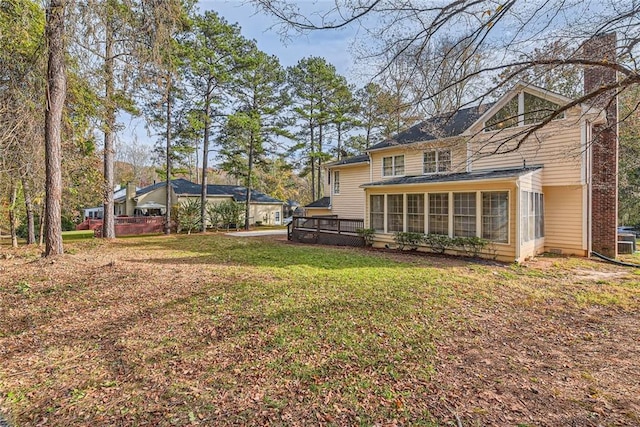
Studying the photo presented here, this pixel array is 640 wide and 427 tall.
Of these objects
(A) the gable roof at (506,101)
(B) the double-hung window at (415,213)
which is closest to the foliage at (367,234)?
(B) the double-hung window at (415,213)

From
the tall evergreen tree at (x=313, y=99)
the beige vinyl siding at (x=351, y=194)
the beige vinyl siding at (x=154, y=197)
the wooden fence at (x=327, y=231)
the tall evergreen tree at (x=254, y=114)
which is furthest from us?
the beige vinyl siding at (x=154, y=197)

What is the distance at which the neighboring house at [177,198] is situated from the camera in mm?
24047

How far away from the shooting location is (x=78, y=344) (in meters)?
3.95

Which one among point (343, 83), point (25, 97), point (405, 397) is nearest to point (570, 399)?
point (405, 397)

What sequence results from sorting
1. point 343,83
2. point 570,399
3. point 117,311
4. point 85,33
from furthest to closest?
point 343,83 < point 85,33 < point 117,311 < point 570,399

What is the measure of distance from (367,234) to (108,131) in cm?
1091

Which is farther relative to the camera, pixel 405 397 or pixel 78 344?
pixel 78 344

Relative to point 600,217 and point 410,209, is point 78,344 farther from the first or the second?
point 600,217

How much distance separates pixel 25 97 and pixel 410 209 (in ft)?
39.8

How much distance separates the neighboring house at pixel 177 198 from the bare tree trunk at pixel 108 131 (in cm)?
646

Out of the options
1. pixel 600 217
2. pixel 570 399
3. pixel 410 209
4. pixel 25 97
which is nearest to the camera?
pixel 570 399

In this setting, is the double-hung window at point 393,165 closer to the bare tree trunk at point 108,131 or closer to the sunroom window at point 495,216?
the sunroom window at point 495,216

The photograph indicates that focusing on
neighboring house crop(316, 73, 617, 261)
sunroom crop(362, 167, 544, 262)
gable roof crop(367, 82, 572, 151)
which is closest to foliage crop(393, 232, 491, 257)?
sunroom crop(362, 167, 544, 262)

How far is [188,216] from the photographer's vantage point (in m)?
20.7
